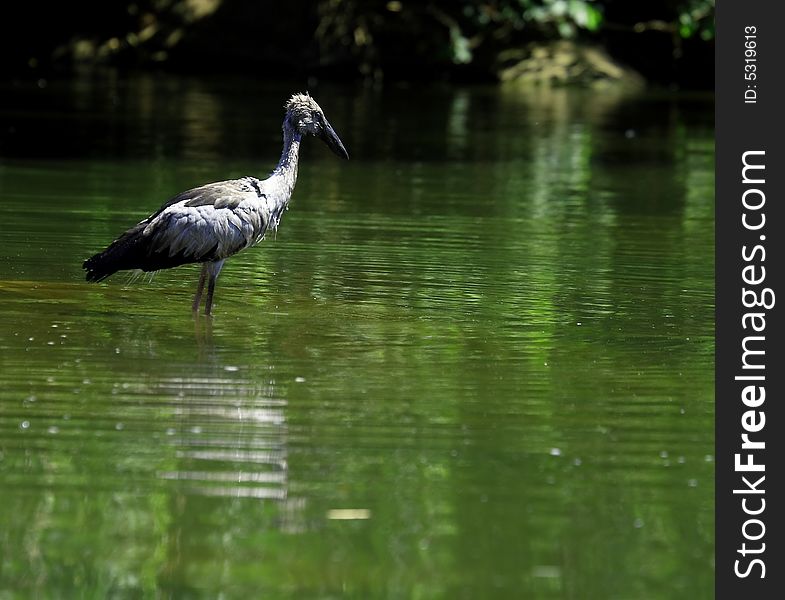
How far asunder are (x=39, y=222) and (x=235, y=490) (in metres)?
7.91

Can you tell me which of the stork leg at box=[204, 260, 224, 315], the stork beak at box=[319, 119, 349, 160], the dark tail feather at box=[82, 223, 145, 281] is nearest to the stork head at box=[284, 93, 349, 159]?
the stork beak at box=[319, 119, 349, 160]

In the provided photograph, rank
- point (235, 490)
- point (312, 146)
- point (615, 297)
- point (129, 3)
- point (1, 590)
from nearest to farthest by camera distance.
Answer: point (1, 590) → point (235, 490) → point (615, 297) → point (312, 146) → point (129, 3)

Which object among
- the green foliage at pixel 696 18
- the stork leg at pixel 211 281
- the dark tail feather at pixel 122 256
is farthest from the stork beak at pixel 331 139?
the green foliage at pixel 696 18

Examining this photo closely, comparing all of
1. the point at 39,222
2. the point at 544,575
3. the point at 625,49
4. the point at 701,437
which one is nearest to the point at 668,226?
the point at 39,222

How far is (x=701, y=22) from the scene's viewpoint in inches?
1293

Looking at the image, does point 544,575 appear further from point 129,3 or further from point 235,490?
point 129,3

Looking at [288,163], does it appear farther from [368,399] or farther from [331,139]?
[368,399]

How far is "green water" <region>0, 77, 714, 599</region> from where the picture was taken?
619cm

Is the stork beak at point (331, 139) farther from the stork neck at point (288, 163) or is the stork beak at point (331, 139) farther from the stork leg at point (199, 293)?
the stork leg at point (199, 293)

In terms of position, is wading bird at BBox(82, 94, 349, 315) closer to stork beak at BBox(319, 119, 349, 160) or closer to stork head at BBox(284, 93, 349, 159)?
stork head at BBox(284, 93, 349, 159)
